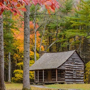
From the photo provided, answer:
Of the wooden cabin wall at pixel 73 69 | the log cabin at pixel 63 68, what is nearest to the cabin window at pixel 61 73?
the log cabin at pixel 63 68

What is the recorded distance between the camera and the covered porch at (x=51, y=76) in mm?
37781

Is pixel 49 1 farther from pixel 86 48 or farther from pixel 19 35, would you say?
pixel 86 48

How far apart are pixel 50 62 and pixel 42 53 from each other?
20.2 ft

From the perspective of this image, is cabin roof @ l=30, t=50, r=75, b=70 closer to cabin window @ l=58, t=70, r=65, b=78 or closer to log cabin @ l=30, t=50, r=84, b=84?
log cabin @ l=30, t=50, r=84, b=84

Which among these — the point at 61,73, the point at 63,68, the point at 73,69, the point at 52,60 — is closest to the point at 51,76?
the point at 61,73

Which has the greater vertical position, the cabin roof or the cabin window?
the cabin roof

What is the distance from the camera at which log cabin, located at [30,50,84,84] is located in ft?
122

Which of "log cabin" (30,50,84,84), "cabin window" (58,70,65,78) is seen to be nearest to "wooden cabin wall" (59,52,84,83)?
"log cabin" (30,50,84,84)

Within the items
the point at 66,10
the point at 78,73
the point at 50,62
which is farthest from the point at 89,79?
the point at 66,10

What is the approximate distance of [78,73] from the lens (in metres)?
38.7

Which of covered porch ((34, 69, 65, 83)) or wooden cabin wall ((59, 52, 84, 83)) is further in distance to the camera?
covered porch ((34, 69, 65, 83))

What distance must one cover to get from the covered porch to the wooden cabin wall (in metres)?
0.96

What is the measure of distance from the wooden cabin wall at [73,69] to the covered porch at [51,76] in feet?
3.15

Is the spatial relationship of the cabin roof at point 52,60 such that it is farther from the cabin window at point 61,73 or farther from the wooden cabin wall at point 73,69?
the cabin window at point 61,73
